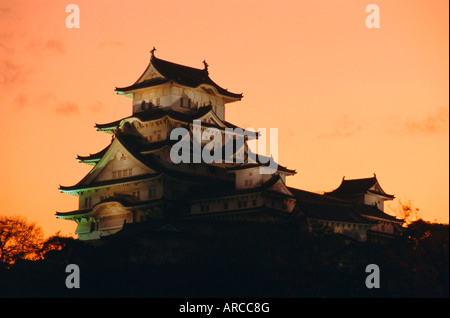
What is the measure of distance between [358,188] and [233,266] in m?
29.2

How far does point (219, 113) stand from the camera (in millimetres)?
99062

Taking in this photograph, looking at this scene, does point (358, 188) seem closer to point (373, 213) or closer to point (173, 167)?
point (373, 213)

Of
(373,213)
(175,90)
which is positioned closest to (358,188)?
(373,213)

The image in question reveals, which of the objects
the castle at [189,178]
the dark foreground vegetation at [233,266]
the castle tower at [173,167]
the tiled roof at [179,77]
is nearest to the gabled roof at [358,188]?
the castle at [189,178]

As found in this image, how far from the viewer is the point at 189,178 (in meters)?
88.4

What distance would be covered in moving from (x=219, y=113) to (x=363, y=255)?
87.6ft

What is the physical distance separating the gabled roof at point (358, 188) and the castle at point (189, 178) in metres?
0.10

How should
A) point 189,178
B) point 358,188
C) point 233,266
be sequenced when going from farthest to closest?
→ 1. point 358,188
2. point 189,178
3. point 233,266

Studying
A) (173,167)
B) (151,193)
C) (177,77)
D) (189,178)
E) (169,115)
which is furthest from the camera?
(177,77)

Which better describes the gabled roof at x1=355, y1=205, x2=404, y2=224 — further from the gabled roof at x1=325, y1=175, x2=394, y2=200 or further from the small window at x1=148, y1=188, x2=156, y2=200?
the small window at x1=148, y1=188, x2=156, y2=200

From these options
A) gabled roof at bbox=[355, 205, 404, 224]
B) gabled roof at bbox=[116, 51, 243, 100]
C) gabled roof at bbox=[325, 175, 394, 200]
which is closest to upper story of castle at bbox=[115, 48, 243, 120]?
gabled roof at bbox=[116, 51, 243, 100]
